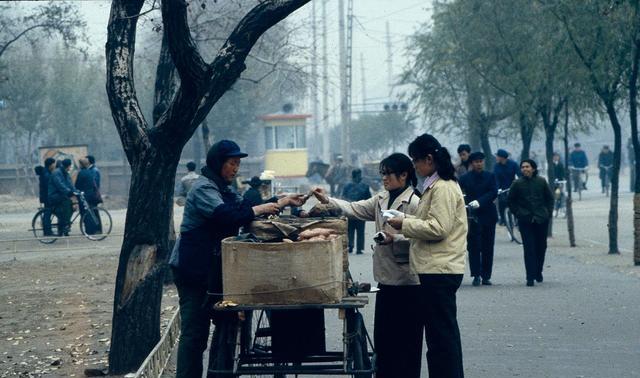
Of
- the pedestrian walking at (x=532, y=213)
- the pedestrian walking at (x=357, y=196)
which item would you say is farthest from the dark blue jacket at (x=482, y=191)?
the pedestrian walking at (x=357, y=196)

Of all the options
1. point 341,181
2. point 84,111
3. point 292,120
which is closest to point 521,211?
point 341,181

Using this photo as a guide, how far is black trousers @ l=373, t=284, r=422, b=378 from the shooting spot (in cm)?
823

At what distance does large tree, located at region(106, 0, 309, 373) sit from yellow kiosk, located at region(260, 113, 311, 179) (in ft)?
152

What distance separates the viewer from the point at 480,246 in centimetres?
1602

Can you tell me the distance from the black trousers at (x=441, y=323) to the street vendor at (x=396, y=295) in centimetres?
23

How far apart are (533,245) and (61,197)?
45.6ft

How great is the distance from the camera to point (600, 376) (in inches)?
365

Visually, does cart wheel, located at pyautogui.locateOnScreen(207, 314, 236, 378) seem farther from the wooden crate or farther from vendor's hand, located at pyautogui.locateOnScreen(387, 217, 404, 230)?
vendor's hand, located at pyautogui.locateOnScreen(387, 217, 404, 230)

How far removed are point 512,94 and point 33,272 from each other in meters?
12.1

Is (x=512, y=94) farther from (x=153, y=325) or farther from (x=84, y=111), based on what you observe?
(x=84, y=111)

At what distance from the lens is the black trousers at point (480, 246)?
1602cm

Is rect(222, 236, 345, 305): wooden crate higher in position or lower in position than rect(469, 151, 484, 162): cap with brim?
lower

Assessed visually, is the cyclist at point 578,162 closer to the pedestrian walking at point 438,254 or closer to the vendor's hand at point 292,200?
the pedestrian walking at point 438,254

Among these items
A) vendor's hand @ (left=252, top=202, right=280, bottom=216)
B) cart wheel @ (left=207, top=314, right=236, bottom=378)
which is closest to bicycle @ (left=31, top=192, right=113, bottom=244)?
vendor's hand @ (left=252, top=202, right=280, bottom=216)
